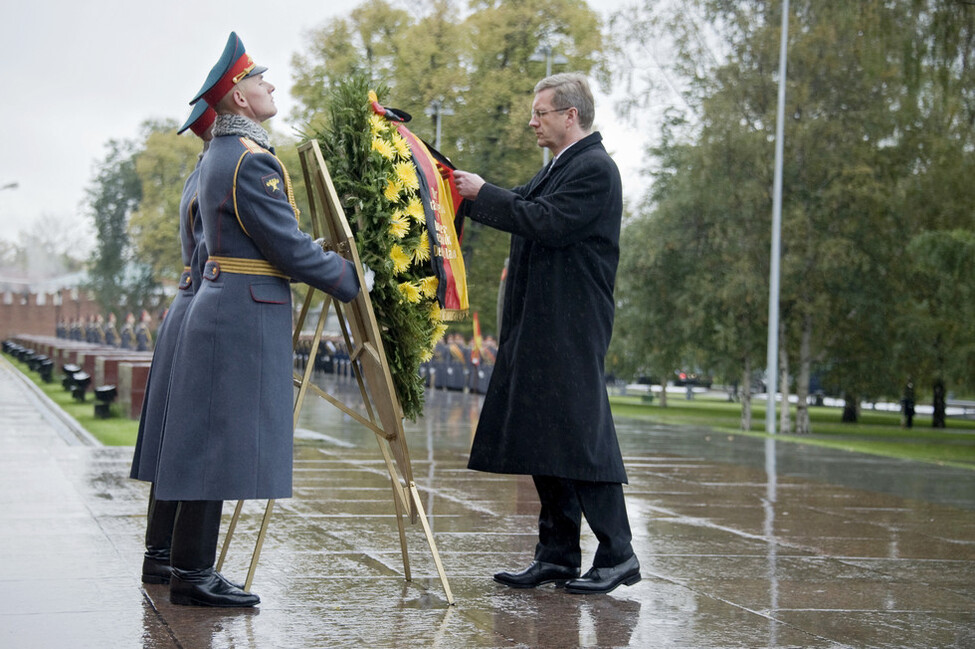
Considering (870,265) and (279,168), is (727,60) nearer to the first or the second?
(870,265)

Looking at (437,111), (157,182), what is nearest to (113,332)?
(157,182)

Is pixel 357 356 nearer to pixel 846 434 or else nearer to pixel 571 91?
pixel 571 91

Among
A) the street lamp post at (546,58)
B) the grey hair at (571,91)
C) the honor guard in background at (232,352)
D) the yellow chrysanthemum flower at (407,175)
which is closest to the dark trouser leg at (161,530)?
the honor guard in background at (232,352)

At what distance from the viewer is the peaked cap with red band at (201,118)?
510 cm

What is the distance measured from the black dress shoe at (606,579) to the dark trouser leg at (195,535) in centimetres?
154

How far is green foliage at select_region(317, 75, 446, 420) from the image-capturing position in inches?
205

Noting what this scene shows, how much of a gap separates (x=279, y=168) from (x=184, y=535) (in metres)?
1.50

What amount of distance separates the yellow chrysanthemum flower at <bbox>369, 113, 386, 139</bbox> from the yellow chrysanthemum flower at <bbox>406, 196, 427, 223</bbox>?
31cm

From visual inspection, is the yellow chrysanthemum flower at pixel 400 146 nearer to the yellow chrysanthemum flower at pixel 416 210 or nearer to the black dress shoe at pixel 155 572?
the yellow chrysanthemum flower at pixel 416 210

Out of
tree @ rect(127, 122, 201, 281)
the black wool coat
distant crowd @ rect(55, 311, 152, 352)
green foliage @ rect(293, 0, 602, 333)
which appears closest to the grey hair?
the black wool coat

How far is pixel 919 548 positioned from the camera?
711 centimetres

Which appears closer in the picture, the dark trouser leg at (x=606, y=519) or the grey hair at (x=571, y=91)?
the dark trouser leg at (x=606, y=519)

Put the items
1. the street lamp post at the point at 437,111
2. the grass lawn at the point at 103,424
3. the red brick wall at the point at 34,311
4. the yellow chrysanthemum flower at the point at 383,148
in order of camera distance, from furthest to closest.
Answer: the red brick wall at the point at 34,311, the street lamp post at the point at 437,111, the grass lawn at the point at 103,424, the yellow chrysanthemum flower at the point at 383,148

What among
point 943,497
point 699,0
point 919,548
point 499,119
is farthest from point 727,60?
point 919,548
